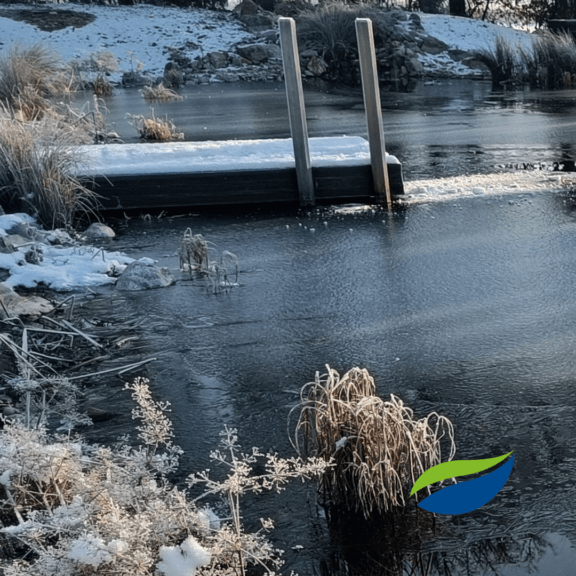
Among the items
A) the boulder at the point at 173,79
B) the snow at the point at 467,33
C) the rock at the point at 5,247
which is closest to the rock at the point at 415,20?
the snow at the point at 467,33

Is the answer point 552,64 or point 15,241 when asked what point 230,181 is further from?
point 552,64

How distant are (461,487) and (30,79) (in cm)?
1225

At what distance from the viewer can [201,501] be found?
3.55 meters

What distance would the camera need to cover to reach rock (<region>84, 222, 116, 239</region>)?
315 inches

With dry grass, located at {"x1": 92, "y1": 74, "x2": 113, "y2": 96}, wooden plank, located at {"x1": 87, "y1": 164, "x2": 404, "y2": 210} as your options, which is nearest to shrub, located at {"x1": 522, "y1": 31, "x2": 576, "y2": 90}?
dry grass, located at {"x1": 92, "y1": 74, "x2": 113, "y2": 96}

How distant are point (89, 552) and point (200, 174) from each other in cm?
634

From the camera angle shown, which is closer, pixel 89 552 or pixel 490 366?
pixel 89 552

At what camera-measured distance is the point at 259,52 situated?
27266 millimetres

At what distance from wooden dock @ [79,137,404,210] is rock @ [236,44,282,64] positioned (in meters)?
18.8

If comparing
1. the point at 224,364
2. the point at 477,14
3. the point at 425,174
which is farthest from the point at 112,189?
the point at 477,14

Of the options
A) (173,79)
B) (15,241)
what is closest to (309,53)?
(173,79)

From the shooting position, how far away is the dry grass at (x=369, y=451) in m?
3.34

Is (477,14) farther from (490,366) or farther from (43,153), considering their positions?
(490,366)

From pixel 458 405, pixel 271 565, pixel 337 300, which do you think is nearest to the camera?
pixel 271 565
